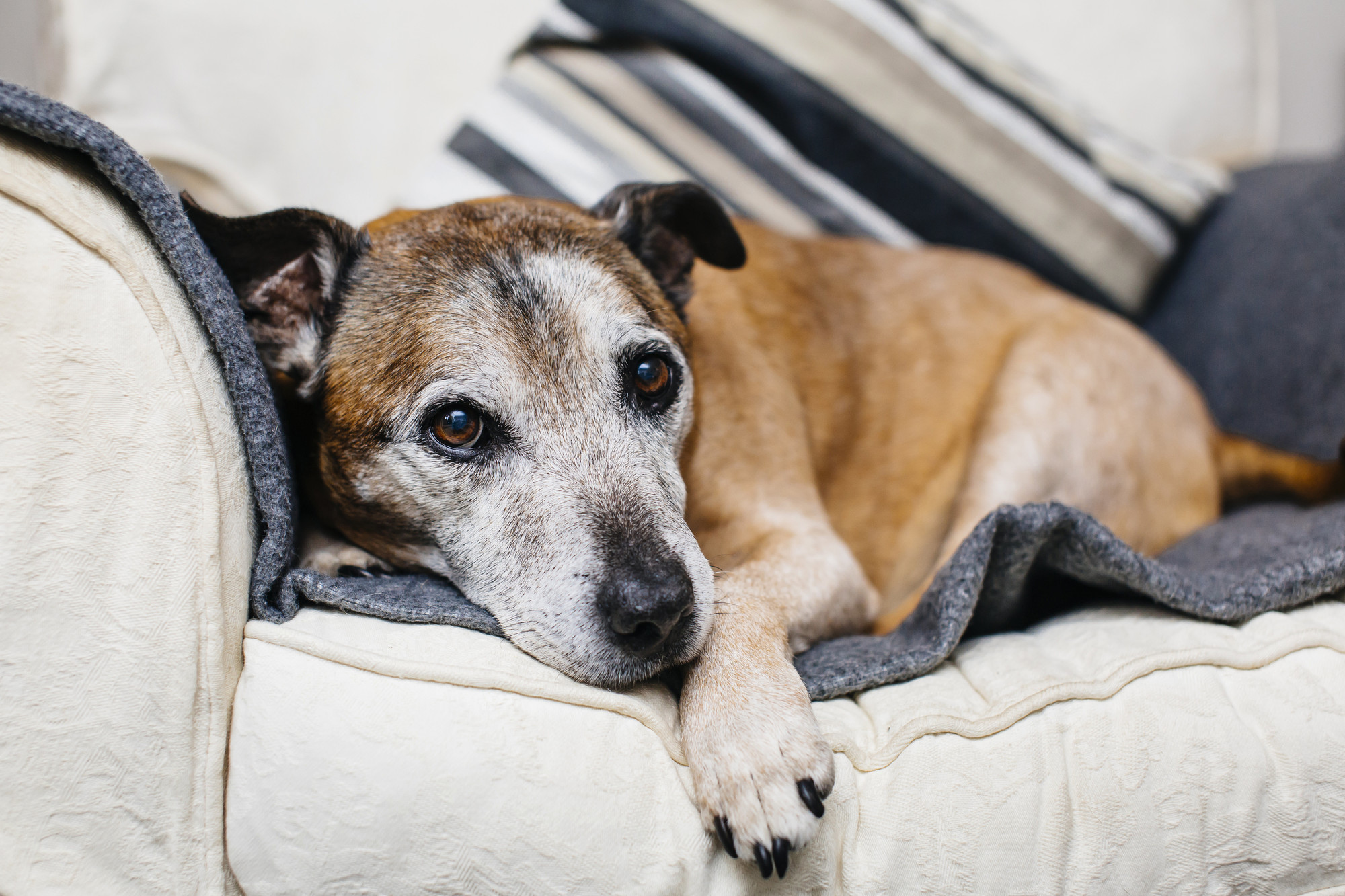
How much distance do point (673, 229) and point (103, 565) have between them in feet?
4.40

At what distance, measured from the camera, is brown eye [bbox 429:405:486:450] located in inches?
61.0

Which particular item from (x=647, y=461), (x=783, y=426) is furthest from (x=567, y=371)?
(x=783, y=426)

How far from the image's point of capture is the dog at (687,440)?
1396 mm

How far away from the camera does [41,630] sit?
1142 millimetres

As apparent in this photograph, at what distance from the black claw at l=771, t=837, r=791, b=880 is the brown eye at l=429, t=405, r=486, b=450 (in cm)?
88

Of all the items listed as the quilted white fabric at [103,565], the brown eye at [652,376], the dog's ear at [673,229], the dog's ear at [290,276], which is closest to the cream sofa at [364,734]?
the quilted white fabric at [103,565]

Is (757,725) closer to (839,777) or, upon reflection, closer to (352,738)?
(839,777)

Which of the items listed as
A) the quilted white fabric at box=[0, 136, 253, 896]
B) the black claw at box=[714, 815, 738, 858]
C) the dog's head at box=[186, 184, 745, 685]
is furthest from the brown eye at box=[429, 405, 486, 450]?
the black claw at box=[714, 815, 738, 858]

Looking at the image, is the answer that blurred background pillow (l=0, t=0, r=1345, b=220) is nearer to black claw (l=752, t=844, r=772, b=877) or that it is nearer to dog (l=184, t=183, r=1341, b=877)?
dog (l=184, t=183, r=1341, b=877)

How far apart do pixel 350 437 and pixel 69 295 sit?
1.68ft

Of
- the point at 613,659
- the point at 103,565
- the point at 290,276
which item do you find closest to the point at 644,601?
the point at 613,659

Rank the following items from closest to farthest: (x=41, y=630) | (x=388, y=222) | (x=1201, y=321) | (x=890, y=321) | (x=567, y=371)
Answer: (x=41, y=630) → (x=567, y=371) → (x=388, y=222) → (x=890, y=321) → (x=1201, y=321)

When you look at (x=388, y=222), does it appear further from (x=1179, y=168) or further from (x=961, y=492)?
(x=1179, y=168)

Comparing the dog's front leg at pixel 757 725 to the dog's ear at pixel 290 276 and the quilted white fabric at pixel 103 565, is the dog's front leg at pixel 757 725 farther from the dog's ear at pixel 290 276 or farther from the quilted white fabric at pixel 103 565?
the dog's ear at pixel 290 276
